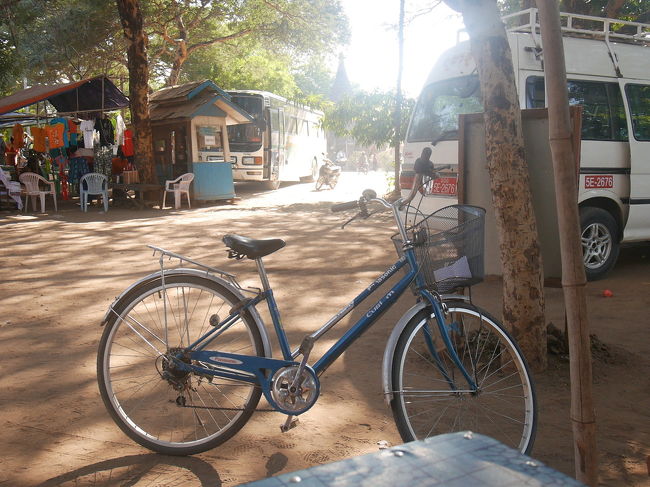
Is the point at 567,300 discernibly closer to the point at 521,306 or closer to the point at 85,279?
the point at 521,306

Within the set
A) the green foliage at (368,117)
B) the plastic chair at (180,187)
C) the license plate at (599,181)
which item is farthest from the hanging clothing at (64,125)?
the license plate at (599,181)

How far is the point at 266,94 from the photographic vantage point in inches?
877

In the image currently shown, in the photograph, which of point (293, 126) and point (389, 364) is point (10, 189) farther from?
point (389, 364)

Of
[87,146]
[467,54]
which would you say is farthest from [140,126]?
[467,54]

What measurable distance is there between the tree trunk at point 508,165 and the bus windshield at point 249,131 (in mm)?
17620

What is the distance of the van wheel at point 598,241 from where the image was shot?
697cm

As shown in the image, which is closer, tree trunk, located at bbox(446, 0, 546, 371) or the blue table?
the blue table

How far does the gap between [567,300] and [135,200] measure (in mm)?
14416

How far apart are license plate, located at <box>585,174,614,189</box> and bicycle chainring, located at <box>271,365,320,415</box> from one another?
197 inches

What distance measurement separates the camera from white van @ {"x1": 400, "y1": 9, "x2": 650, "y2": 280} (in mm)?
6922

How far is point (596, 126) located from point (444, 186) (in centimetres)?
181

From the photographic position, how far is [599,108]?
7.14m

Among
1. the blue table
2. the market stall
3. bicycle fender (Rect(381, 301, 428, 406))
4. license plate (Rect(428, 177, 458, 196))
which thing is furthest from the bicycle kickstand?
the market stall

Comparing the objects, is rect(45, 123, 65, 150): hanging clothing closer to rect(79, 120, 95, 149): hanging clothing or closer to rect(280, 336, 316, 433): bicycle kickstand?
rect(79, 120, 95, 149): hanging clothing
